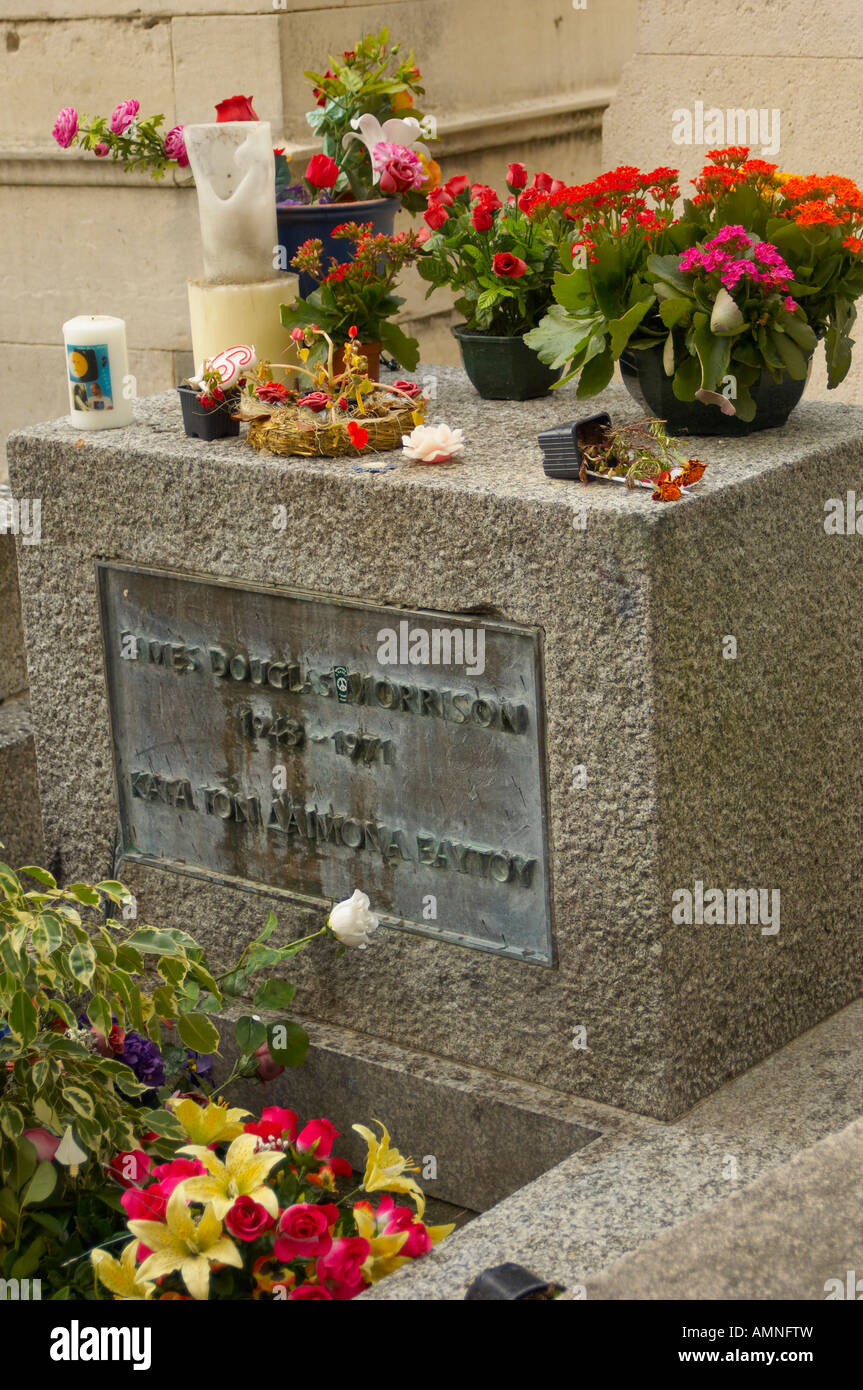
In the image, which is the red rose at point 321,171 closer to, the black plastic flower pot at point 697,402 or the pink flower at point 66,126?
the pink flower at point 66,126

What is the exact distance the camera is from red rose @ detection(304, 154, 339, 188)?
3.74m

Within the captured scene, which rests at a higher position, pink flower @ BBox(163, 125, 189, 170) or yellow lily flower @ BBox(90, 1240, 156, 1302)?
pink flower @ BBox(163, 125, 189, 170)

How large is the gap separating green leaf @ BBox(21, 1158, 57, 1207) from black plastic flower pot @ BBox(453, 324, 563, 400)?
1841 millimetres

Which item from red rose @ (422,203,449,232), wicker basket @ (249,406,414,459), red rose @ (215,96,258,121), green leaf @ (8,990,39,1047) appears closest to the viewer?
green leaf @ (8,990,39,1047)

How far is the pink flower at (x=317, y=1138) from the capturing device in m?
2.93

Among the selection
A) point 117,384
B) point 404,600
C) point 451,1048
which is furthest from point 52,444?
point 451,1048

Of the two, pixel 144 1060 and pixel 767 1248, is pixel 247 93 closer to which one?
pixel 144 1060

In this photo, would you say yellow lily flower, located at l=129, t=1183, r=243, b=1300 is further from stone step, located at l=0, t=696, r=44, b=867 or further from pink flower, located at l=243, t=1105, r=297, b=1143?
stone step, located at l=0, t=696, r=44, b=867

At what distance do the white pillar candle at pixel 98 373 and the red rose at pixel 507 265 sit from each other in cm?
80

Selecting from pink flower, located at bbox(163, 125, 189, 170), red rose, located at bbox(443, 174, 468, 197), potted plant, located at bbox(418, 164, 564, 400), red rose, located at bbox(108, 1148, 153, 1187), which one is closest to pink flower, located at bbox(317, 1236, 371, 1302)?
red rose, located at bbox(108, 1148, 153, 1187)

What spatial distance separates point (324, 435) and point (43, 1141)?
1428 mm

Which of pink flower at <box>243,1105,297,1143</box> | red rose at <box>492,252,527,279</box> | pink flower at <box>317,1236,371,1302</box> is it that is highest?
red rose at <box>492,252,527,279</box>

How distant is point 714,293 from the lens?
9.95 ft

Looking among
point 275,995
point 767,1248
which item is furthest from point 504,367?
point 767,1248
